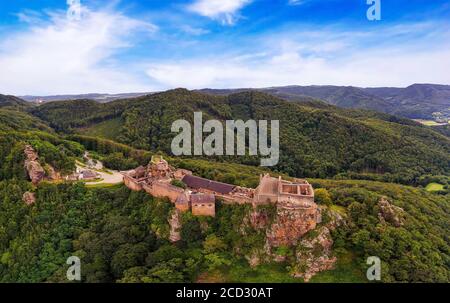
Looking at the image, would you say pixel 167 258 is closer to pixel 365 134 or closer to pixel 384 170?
pixel 384 170

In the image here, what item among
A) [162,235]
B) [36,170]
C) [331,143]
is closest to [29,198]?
[36,170]

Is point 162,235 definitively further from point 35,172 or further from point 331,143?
point 331,143

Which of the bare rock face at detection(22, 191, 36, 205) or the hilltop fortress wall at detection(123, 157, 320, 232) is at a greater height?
the hilltop fortress wall at detection(123, 157, 320, 232)

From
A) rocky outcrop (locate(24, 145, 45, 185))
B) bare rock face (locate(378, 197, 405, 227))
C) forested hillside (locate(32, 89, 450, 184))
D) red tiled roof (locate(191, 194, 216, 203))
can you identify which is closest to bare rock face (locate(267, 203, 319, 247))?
red tiled roof (locate(191, 194, 216, 203))

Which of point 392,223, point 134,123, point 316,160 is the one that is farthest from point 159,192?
point 134,123

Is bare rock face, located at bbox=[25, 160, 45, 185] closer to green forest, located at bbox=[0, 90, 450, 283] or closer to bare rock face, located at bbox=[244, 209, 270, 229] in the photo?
green forest, located at bbox=[0, 90, 450, 283]
